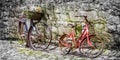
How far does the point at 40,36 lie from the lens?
9016mm

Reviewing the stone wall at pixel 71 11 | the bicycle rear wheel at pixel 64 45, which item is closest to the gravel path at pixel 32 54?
the bicycle rear wheel at pixel 64 45

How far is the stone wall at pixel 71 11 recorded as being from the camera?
7.76 metres

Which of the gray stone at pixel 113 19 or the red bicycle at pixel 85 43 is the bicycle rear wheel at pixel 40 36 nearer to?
the red bicycle at pixel 85 43

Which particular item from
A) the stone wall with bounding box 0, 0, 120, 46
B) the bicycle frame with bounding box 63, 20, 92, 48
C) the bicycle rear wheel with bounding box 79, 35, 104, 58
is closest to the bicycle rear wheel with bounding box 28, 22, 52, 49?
the stone wall with bounding box 0, 0, 120, 46

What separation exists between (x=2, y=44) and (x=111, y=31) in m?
3.46

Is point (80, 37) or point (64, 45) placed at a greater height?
point (80, 37)

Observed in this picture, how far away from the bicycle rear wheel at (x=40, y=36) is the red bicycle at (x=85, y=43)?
75cm

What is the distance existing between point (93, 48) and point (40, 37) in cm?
182

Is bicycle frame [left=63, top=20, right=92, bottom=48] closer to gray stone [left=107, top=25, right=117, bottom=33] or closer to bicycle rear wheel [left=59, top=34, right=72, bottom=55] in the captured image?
bicycle rear wheel [left=59, top=34, right=72, bottom=55]

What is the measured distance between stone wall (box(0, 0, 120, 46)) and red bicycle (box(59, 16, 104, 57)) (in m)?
0.34

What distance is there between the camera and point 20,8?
31.5 ft

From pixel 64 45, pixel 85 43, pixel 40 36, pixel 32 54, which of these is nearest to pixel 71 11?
pixel 64 45

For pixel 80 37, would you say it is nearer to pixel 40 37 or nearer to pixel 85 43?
pixel 85 43

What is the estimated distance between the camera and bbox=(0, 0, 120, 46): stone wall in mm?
7762
